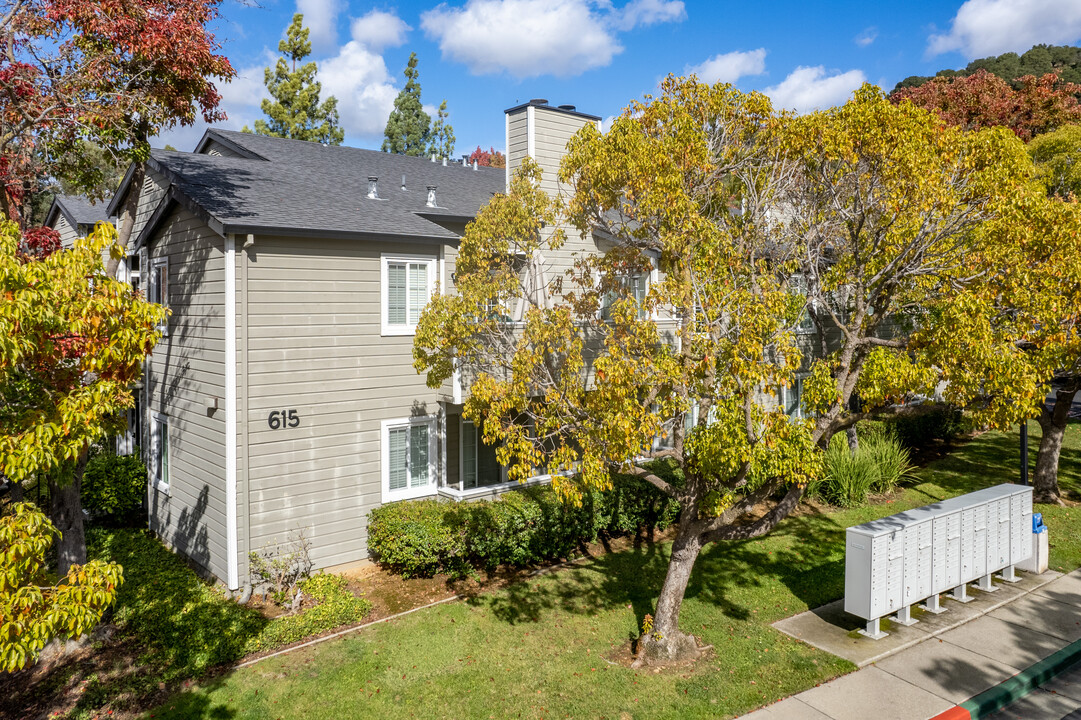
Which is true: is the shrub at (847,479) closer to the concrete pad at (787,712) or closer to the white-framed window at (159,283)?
the concrete pad at (787,712)

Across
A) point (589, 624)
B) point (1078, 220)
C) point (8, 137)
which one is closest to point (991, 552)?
point (1078, 220)

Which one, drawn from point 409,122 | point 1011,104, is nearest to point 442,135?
point 409,122

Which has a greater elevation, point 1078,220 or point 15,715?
point 1078,220

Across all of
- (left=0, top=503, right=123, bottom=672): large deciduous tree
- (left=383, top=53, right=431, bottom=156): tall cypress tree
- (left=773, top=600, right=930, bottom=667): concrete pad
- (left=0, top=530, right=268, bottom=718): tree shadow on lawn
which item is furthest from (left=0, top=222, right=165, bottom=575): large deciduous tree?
(left=383, top=53, right=431, bottom=156): tall cypress tree

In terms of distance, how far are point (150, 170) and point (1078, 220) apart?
16749mm

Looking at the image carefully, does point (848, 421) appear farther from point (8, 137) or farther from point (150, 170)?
point (150, 170)

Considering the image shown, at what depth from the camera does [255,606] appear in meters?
11.6

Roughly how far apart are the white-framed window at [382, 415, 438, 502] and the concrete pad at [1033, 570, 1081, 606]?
1097 cm

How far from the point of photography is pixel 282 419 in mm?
12359

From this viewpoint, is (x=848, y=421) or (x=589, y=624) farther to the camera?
(x=589, y=624)

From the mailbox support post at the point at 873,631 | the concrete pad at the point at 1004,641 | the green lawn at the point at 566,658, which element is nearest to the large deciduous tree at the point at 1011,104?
the green lawn at the point at 566,658

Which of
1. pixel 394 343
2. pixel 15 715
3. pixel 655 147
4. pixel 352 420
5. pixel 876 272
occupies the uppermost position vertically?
pixel 655 147

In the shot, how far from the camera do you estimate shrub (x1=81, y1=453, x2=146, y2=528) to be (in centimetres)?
1493

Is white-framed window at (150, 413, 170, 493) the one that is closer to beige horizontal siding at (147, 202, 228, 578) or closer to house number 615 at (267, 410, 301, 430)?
beige horizontal siding at (147, 202, 228, 578)
